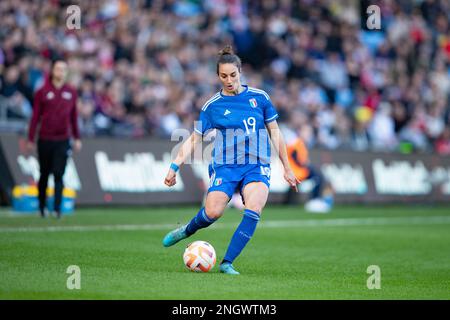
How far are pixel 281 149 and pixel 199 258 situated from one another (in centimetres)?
155

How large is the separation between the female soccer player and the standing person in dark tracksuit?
6694 mm

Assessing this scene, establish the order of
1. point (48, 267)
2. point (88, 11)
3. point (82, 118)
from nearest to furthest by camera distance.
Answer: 1. point (48, 267)
2. point (82, 118)
3. point (88, 11)

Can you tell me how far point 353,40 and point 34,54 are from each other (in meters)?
14.1

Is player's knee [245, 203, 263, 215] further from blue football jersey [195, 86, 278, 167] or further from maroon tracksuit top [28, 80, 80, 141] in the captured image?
maroon tracksuit top [28, 80, 80, 141]

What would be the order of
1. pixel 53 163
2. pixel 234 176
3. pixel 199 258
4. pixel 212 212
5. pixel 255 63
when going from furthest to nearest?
1. pixel 255 63
2. pixel 53 163
3. pixel 234 176
4. pixel 212 212
5. pixel 199 258

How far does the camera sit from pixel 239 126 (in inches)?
413

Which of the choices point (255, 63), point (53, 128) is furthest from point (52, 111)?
point (255, 63)

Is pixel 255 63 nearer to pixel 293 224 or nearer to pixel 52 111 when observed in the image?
pixel 293 224

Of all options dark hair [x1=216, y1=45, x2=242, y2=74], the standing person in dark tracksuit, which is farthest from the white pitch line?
dark hair [x1=216, y1=45, x2=242, y2=74]

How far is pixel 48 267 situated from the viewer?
10125 millimetres

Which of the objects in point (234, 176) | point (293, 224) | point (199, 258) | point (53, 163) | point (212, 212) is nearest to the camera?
point (199, 258)
